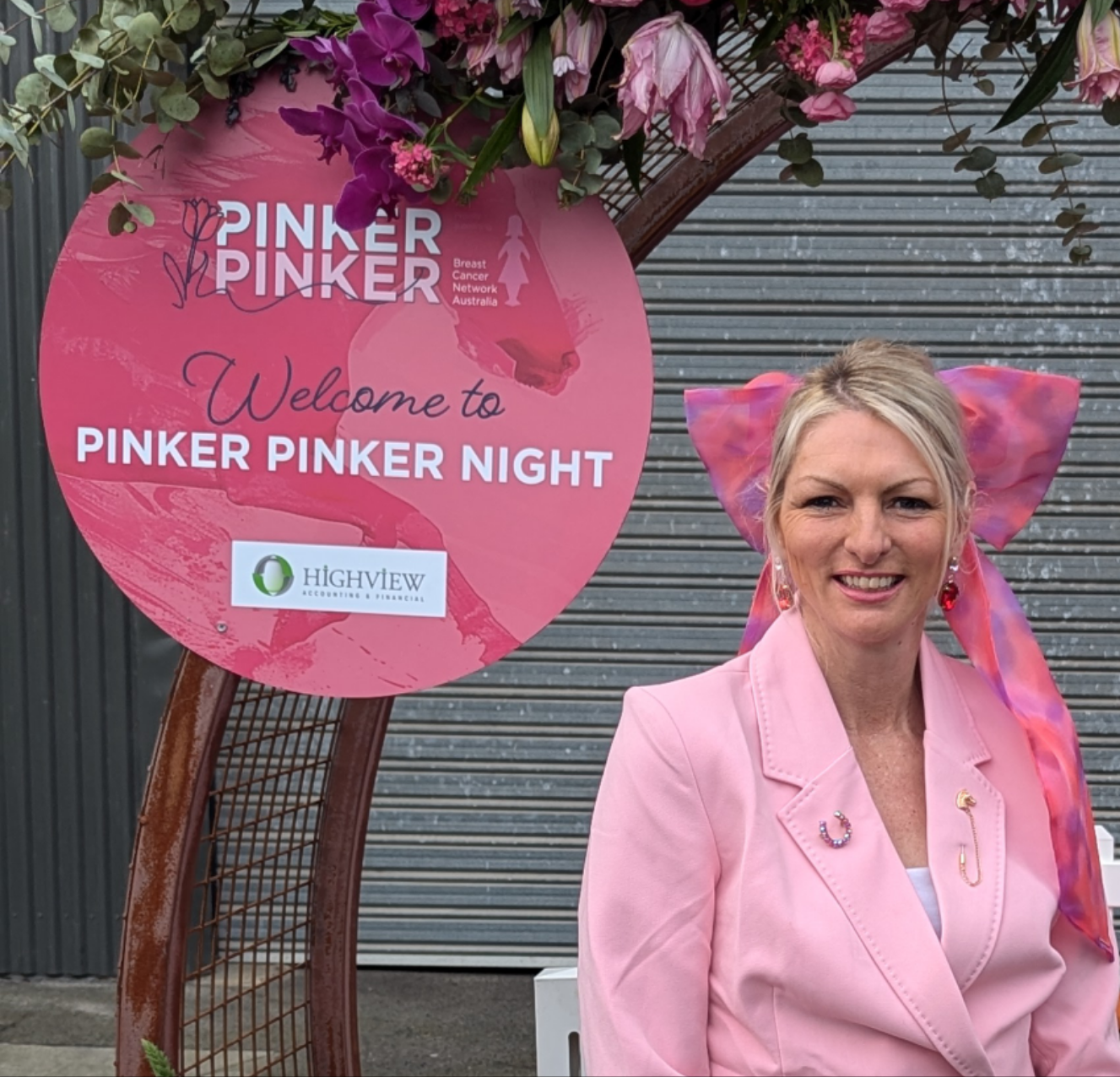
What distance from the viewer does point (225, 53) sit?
6.13 feet

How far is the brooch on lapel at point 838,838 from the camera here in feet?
5.73

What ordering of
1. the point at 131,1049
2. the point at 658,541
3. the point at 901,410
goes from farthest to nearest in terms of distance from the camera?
the point at 658,541
the point at 131,1049
the point at 901,410

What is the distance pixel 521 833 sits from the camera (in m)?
4.75

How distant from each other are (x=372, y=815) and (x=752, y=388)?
10.1 ft

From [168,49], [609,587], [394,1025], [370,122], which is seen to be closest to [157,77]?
[168,49]

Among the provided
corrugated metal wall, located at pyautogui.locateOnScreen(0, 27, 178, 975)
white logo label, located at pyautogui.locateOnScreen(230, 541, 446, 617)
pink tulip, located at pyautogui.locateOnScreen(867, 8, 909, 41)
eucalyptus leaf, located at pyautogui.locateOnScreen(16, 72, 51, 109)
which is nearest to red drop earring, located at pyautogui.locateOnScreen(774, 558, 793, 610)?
white logo label, located at pyautogui.locateOnScreen(230, 541, 446, 617)

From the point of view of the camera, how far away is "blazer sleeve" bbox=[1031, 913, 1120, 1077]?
181cm

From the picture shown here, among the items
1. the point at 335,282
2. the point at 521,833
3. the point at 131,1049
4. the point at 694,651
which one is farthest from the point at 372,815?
the point at 335,282

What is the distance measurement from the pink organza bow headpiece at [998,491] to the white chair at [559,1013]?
74 cm

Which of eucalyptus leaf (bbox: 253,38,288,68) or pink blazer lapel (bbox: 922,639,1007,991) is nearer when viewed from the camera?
pink blazer lapel (bbox: 922,639,1007,991)

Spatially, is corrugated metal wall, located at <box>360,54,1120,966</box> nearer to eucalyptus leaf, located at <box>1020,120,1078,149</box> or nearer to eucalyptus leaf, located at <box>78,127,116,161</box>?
eucalyptus leaf, located at <box>1020,120,1078,149</box>

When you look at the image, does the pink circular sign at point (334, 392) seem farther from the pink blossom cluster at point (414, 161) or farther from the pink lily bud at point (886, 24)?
the pink lily bud at point (886, 24)

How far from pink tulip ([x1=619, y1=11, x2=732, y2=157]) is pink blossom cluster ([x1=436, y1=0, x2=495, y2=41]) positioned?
7.3 inches

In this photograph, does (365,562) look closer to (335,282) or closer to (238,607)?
(238,607)
